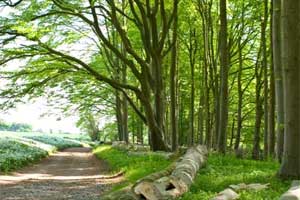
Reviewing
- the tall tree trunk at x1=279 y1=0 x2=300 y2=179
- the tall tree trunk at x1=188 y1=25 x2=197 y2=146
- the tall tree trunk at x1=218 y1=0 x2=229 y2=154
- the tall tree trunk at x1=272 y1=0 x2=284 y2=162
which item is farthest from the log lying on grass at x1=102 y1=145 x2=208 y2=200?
the tall tree trunk at x1=188 y1=25 x2=197 y2=146

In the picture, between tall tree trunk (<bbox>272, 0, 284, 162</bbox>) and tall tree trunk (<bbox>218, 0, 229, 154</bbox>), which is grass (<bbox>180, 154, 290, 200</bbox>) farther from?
tall tree trunk (<bbox>218, 0, 229, 154</bbox>)

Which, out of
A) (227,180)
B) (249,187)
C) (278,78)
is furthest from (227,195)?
(278,78)

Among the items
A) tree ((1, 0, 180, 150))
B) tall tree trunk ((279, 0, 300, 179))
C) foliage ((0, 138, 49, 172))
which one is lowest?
foliage ((0, 138, 49, 172))

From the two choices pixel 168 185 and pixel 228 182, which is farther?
pixel 228 182

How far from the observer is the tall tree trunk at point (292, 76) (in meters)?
8.87

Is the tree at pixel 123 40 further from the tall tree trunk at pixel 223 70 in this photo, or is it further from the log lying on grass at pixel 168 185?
the log lying on grass at pixel 168 185

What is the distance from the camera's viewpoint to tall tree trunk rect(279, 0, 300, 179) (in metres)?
8.87

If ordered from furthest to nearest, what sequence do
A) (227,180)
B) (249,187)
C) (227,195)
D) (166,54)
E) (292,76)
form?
(166,54) < (227,180) < (292,76) < (249,187) < (227,195)

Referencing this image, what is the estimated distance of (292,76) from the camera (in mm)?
8852

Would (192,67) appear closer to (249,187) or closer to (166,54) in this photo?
(166,54)

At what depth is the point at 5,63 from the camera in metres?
20.5

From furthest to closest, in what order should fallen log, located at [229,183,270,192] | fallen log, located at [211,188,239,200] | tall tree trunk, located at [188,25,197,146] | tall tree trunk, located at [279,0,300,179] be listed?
tall tree trunk, located at [188,25,197,146]
tall tree trunk, located at [279,0,300,179]
fallen log, located at [229,183,270,192]
fallen log, located at [211,188,239,200]

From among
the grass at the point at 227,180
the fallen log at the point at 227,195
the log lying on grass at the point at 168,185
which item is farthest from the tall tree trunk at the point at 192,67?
the fallen log at the point at 227,195

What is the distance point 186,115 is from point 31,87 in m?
21.8
